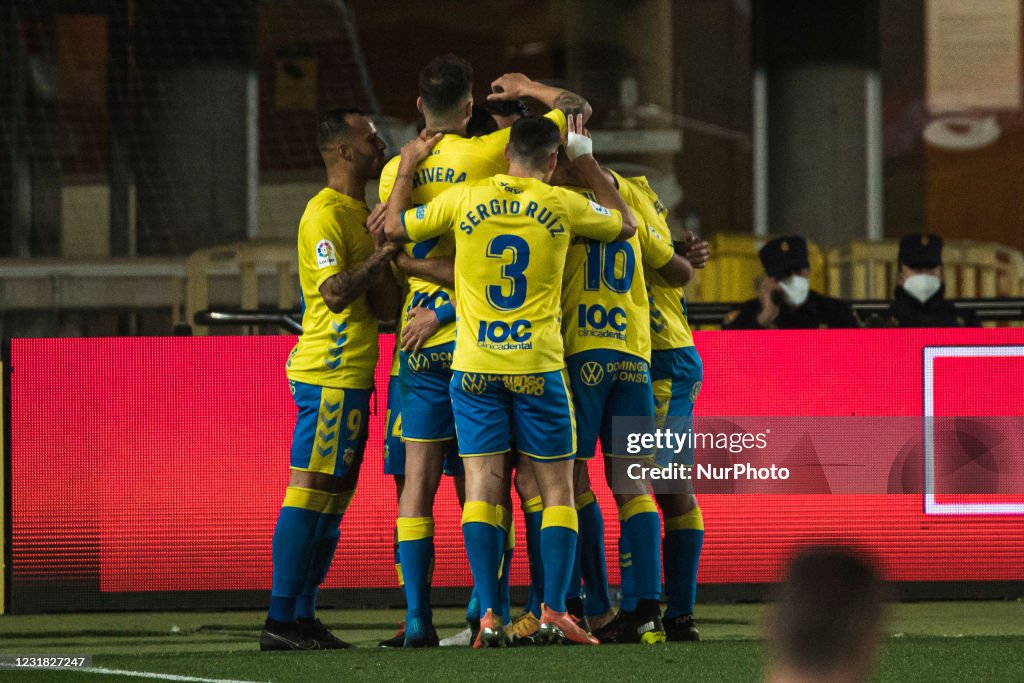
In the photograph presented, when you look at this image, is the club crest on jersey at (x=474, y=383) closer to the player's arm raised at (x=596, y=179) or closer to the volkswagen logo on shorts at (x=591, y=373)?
the volkswagen logo on shorts at (x=591, y=373)

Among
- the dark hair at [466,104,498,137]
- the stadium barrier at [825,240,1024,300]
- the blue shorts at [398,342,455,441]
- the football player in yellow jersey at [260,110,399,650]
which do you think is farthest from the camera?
the stadium barrier at [825,240,1024,300]

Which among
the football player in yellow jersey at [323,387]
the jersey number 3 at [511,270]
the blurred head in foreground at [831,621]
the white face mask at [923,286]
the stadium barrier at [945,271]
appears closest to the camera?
the blurred head in foreground at [831,621]

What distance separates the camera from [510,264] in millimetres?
4926

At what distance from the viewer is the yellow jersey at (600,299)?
17.0 feet

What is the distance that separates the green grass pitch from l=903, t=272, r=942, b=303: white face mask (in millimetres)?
1666

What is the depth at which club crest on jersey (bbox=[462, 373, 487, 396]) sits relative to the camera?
195 inches

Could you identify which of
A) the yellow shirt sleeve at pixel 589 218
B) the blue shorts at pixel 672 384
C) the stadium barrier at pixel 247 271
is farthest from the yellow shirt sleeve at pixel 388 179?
the stadium barrier at pixel 247 271

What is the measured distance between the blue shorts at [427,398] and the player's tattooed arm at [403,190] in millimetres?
390

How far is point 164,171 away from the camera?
1756cm

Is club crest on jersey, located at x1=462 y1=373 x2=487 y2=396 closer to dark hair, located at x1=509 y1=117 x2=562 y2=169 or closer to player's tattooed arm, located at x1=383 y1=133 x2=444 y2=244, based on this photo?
player's tattooed arm, located at x1=383 y1=133 x2=444 y2=244

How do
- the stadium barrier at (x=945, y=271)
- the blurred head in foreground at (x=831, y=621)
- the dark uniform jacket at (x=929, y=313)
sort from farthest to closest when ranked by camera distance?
the stadium barrier at (x=945, y=271) < the dark uniform jacket at (x=929, y=313) < the blurred head in foreground at (x=831, y=621)

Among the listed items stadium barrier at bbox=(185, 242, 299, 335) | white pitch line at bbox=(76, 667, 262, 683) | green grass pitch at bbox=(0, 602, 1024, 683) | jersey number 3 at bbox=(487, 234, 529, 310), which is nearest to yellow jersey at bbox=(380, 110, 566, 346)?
jersey number 3 at bbox=(487, 234, 529, 310)

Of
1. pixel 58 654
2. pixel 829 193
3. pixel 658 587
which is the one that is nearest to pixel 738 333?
pixel 658 587

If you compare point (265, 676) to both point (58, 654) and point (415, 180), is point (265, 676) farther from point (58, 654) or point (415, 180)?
point (415, 180)
